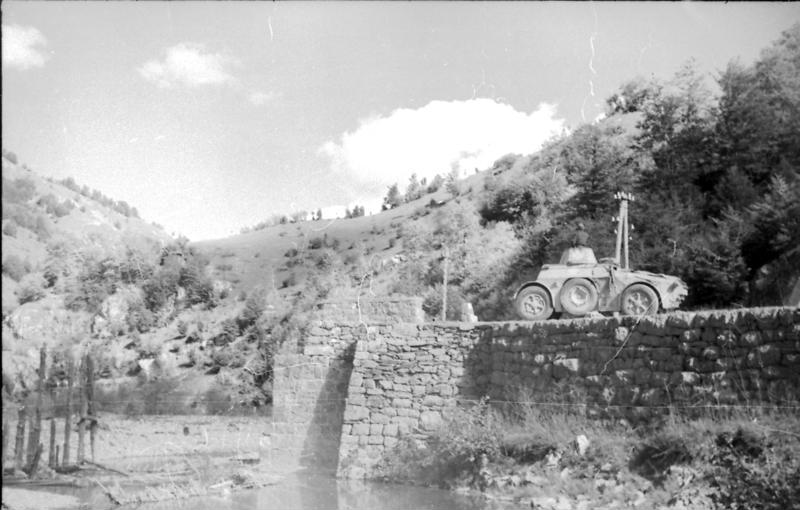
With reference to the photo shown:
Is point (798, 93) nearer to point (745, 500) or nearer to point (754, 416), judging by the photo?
point (754, 416)

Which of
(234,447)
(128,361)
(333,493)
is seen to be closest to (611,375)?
(333,493)

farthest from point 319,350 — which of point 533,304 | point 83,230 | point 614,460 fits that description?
point 83,230

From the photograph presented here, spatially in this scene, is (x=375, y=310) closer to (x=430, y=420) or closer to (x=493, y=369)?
(x=430, y=420)

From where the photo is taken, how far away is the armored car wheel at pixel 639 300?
1210cm

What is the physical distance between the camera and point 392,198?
41500 mm

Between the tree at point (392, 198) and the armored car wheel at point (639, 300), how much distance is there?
28.9 metres

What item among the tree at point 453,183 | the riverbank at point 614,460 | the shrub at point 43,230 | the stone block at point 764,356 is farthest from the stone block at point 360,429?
the tree at point 453,183

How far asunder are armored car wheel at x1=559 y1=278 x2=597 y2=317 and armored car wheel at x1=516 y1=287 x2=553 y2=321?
0.32 m

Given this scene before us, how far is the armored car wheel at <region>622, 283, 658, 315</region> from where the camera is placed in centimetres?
1210

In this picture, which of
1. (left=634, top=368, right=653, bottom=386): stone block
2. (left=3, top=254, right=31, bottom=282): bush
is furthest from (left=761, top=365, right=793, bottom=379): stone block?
(left=3, top=254, right=31, bottom=282): bush

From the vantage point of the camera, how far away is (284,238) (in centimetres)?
3541

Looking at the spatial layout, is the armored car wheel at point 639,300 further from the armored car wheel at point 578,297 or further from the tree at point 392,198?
the tree at point 392,198

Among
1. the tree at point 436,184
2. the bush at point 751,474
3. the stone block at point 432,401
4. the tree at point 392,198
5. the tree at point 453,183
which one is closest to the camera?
the bush at point 751,474

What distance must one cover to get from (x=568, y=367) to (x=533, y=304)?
93.0 inches
